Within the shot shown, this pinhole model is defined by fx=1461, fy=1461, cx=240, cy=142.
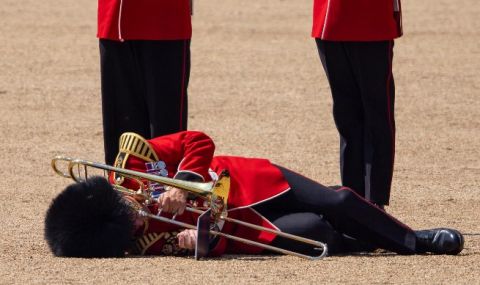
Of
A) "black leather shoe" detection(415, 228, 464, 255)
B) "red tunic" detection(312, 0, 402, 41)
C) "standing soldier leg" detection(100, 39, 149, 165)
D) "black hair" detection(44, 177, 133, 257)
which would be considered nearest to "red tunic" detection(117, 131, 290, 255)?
"black hair" detection(44, 177, 133, 257)

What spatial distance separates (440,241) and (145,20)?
5.59 feet

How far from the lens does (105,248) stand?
5762mm

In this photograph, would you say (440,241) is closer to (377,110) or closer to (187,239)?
(377,110)

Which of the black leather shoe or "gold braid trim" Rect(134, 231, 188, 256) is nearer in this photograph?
"gold braid trim" Rect(134, 231, 188, 256)

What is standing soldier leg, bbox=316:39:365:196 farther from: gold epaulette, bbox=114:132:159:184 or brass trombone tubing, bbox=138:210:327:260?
gold epaulette, bbox=114:132:159:184

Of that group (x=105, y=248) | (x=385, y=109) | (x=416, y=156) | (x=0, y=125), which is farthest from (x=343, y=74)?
(x=0, y=125)

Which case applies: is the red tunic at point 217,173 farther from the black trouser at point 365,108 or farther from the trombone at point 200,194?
the black trouser at point 365,108

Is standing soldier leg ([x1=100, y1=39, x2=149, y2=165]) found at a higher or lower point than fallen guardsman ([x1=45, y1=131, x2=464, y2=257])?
higher

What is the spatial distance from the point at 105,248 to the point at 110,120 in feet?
3.56

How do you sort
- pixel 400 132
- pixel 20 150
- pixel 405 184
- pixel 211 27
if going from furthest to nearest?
pixel 211 27 < pixel 400 132 < pixel 20 150 < pixel 405 184

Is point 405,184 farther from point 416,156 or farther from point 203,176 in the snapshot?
point 203,176

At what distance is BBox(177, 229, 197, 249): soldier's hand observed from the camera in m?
5.77

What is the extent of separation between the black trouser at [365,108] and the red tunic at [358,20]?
5cm

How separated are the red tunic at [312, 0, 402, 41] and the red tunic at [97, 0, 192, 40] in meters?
0.62
